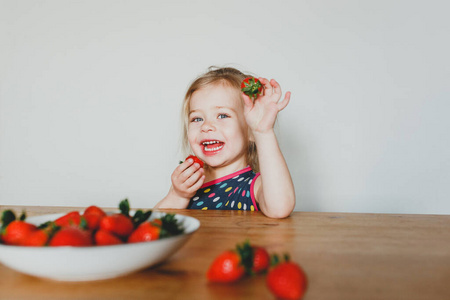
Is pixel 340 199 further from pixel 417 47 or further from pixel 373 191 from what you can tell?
pixel 417 47

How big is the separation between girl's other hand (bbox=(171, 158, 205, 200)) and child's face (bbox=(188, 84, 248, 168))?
6.5 inches

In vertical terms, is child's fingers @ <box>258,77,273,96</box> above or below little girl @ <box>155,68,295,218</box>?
above

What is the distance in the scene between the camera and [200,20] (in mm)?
2180

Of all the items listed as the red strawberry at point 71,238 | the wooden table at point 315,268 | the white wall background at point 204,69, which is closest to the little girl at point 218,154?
the wooden table at point 315,268

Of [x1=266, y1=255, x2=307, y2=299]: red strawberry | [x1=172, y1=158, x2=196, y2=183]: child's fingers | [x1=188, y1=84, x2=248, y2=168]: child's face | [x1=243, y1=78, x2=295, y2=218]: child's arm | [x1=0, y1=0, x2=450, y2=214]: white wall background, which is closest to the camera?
[x1=266, y1=255, x2=307, y2=299]: red strawberry

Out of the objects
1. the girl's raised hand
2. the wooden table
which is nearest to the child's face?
the girl's raised hand

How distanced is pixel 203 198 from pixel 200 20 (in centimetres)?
121

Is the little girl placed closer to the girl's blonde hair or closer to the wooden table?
the girl's blonde hair

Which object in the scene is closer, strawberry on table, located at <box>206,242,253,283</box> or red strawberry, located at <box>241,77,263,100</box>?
strawberry on table, located at <box>206,242,253,283</box>

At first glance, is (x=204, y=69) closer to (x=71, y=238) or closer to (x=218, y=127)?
(x=218, y=127)

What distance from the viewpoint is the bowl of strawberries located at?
0.45m

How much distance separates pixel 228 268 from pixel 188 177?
83 centimetres

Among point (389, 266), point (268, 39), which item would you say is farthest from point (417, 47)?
point (389, 266)

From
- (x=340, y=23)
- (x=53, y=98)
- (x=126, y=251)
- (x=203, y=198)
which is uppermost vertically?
(x=340, y=23)
